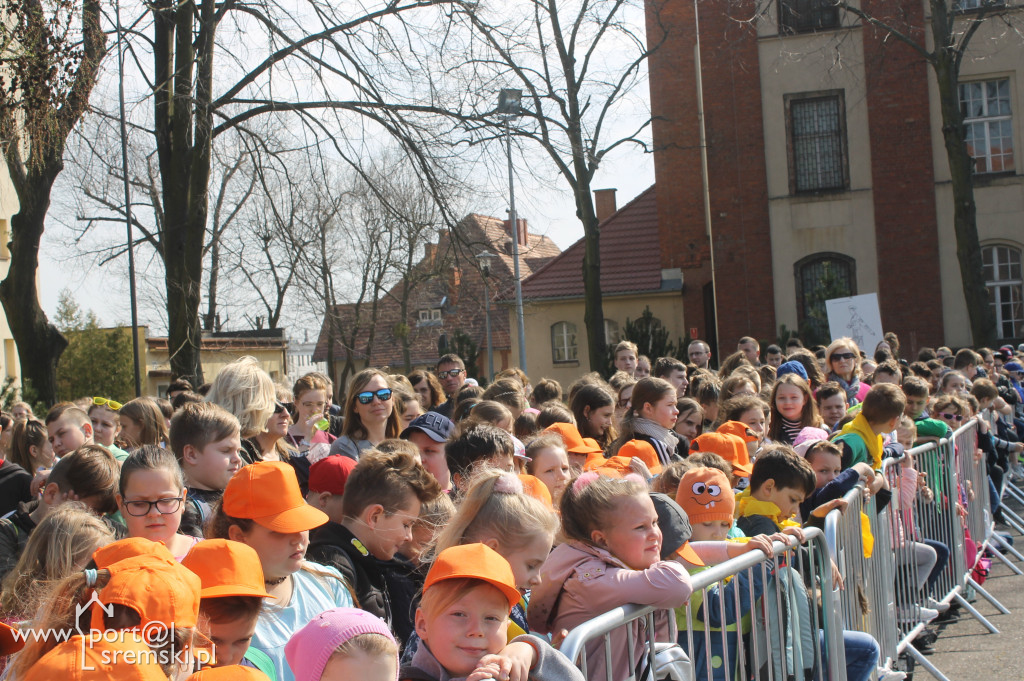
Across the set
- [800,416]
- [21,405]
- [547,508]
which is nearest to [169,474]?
[547,508]

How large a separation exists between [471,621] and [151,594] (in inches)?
33.6

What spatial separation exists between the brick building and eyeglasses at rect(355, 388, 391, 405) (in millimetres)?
21992

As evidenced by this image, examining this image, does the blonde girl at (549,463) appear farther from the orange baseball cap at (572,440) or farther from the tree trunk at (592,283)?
the tree trunk at (592,283)

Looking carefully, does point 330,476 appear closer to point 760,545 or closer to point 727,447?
point 760,545

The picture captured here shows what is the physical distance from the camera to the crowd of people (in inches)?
103

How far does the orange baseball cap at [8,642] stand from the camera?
2.39 m

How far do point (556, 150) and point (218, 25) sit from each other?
13.5 feet

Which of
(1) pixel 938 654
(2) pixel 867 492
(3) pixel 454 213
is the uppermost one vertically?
(3) pixel 454 213

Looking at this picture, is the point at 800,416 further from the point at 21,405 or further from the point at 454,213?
the point at 21,405

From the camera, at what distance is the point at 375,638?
263 centimetres

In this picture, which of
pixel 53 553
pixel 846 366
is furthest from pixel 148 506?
pixel 846 366

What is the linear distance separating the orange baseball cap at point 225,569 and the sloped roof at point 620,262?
30633mm

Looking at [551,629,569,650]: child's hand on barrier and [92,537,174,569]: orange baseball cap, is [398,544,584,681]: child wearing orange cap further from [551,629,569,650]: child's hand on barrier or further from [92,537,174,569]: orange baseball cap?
[92,537,174,569]: orange baseball cap

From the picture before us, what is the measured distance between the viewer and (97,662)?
6.89 ft
